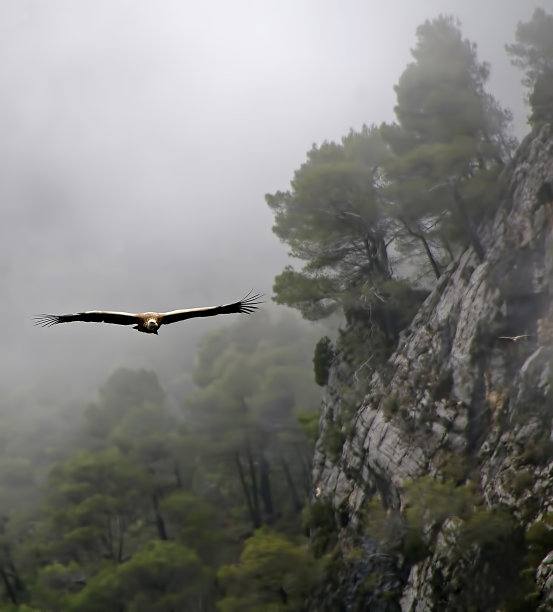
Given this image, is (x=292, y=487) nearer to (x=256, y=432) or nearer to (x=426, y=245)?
(x=256, y=432)

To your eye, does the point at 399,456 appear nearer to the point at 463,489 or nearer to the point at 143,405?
the point at 463,489

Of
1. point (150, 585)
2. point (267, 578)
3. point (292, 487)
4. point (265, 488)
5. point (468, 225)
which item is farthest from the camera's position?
point (292, 487)

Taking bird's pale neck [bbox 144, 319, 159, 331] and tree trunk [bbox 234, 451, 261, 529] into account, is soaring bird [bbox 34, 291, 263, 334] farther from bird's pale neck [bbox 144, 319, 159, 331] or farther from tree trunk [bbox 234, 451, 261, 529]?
tree trunk [bbox 234, 451, 261, 529]

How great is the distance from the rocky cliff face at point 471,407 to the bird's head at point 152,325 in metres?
15.1

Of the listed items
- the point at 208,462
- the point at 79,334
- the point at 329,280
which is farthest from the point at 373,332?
the point at 79,334

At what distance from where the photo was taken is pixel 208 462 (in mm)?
36531

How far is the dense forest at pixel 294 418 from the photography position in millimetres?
25844

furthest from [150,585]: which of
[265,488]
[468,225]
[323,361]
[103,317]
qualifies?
[103,317]

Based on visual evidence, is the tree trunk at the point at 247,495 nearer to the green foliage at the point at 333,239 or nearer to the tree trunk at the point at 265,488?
the tree trunk at the point at 265,488

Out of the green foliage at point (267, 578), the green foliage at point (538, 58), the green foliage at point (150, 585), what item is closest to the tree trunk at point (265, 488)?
the green foliage at point (150, 585)

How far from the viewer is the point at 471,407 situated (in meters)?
23.9

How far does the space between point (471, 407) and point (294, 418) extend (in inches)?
623

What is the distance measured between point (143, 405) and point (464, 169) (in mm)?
22589

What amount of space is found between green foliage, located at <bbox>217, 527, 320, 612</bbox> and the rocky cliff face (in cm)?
198
